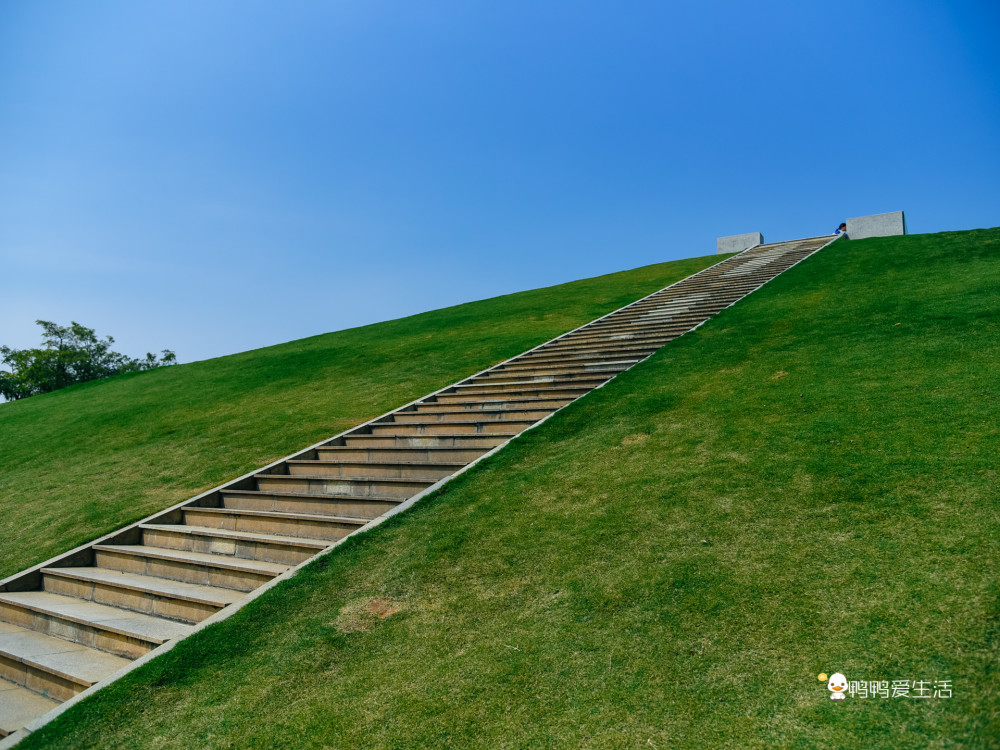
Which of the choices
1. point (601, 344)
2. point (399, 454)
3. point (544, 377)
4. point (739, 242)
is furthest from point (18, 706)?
point (739, 242)

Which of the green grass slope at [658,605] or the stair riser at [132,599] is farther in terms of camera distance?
the stair riser at [132,599]

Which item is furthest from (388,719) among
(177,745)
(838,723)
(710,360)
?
(710,360)

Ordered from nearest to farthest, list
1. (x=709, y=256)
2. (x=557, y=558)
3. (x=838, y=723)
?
(x=838, y=723), (x=557, y=558), (x=709, y=256)

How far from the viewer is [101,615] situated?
6141 mm

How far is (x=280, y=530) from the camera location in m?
7.21

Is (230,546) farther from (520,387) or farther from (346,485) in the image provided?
(520,387)

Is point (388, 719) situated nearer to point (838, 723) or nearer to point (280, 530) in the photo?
point (838, 723)

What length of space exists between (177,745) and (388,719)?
4.62ft

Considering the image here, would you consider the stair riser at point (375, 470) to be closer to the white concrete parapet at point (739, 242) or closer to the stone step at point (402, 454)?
the stone step at point (402, 454)

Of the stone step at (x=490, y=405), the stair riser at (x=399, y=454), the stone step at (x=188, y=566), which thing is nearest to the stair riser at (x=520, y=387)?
the stone step at (x=490, y=405)

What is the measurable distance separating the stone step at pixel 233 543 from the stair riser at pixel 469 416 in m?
3.64

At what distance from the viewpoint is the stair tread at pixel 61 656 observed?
16.9 feet

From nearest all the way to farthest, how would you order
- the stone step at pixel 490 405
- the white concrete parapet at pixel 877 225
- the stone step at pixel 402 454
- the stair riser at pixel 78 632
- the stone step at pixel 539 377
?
the stair riser at pixel 78 632 → the stone step at pixel 402 454 → the stone step at pixel 490 405 → the stone step at pixel 539 377 → the white concrete parapet at pixel 877 225

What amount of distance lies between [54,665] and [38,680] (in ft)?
0.71
